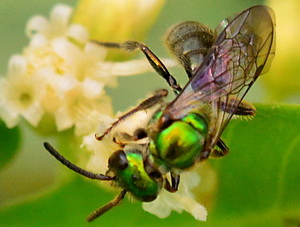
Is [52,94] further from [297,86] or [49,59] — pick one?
[297,86]

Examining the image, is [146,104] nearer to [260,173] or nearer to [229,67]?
[229,67]

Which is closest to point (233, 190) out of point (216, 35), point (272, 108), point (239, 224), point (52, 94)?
point (239, 224)

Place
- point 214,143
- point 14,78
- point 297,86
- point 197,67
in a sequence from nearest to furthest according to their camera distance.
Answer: point 214,143
point 197,67
point 14,78
point 297,86

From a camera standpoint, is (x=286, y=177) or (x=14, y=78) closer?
(x=286, y=177)

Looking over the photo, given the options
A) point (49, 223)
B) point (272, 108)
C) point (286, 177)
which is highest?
point (272, 108)

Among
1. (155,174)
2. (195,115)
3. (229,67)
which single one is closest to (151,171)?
(155,174)

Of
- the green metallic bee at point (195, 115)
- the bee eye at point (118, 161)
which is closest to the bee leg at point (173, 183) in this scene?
the green metallic bee at point (195, 115)

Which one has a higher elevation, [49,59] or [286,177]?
[286,177]
